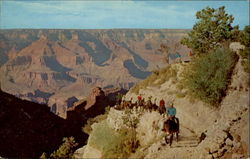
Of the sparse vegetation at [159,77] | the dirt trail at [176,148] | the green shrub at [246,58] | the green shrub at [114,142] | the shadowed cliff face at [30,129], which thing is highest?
the green shrub at [246,58]

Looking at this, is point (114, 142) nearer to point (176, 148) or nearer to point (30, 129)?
point (176, 148)

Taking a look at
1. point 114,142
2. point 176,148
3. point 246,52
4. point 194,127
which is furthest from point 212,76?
point 114,142

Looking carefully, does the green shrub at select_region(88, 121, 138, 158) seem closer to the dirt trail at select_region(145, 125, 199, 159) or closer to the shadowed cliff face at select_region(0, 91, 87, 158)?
the dirt trail at select_region(145, 125, 199, 159)

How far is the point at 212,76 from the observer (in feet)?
78.0

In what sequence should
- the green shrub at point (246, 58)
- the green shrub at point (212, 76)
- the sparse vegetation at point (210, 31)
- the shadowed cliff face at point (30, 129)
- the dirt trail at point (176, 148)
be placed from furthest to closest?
1. the shadowed cliff face at point (30, 129)
2. the sparse vegetation at point (210, 31)
3. the green shrub at point (246, 58)
4. the green shrub at point (212, 76)
5. the dirt trail at point (176, 148)

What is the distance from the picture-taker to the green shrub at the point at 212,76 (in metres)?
22.5

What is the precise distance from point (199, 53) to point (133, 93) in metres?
7.63

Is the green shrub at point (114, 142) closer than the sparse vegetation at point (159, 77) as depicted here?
Yes

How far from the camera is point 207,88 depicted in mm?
22922

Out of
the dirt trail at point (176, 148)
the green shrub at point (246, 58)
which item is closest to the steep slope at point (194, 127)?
the dirt trail at point (176, 148)

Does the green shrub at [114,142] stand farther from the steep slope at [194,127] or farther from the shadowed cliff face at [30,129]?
the shadowed cliff face at [30,129]

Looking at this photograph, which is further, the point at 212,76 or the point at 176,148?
the point at 212,76

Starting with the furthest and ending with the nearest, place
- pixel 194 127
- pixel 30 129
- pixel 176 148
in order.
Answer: pixel 30 129 < pixel 194 127 < pixel 176 148

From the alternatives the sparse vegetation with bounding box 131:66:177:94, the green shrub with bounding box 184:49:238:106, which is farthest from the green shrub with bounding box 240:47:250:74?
the sparse vegetation with bounding box 131:66:177:94
